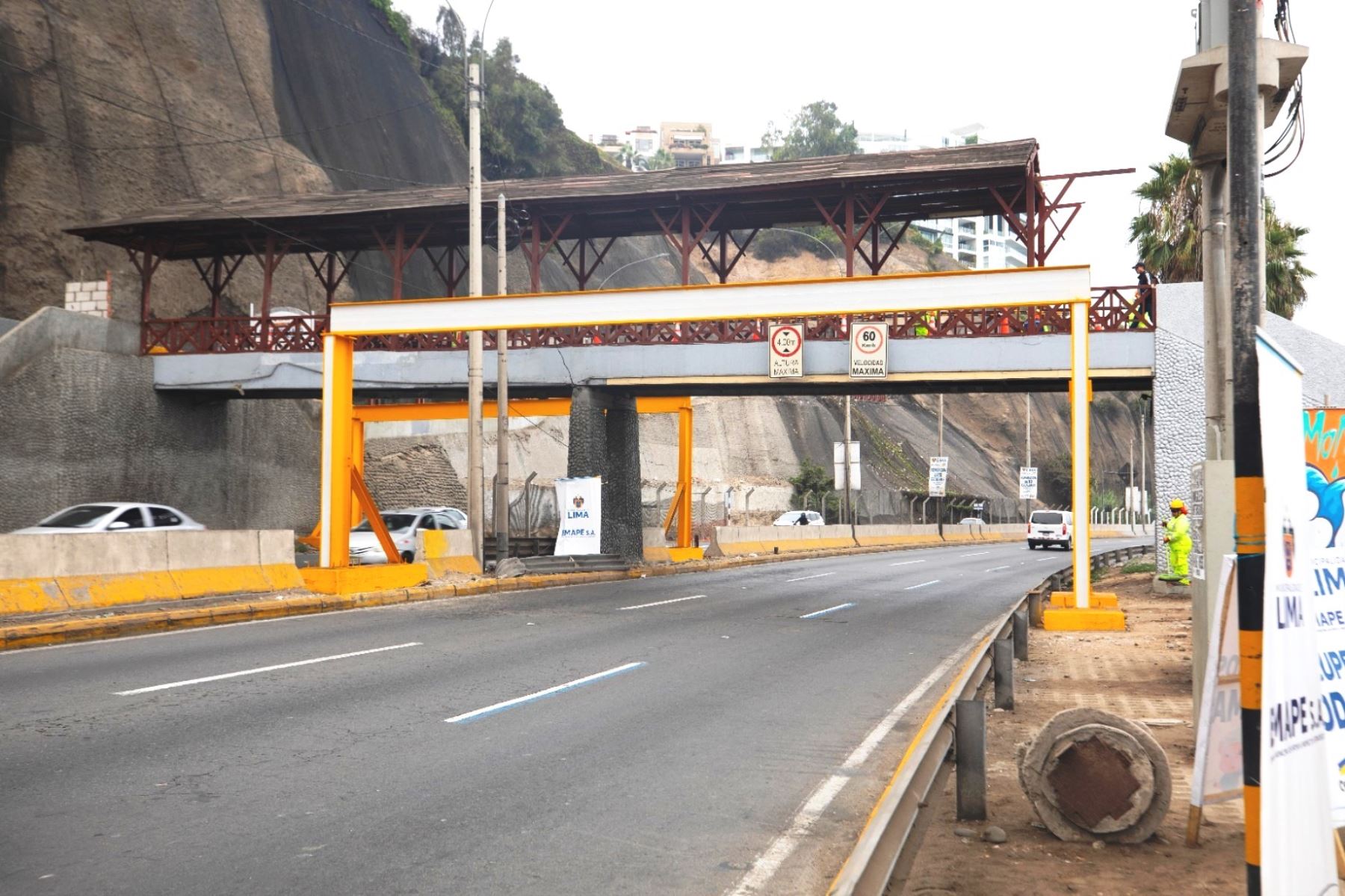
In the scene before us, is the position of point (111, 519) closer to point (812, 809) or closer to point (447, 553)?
point (447, 553)

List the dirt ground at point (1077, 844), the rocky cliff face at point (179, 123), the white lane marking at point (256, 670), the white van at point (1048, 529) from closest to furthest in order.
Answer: the dirt ground at point (1077, 844) → the white lane marking at point (256, 670) → the rocky cliff face at point (179, 123) → the white van at point (1048, 529)

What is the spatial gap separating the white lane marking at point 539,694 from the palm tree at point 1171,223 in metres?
27.2

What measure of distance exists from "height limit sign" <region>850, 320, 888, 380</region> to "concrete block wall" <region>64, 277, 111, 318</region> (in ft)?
68.0

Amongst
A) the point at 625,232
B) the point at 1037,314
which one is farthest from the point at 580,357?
the point at 1037,314

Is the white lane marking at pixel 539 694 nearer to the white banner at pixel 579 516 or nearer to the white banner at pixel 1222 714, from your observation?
the white banner at pixel 1222 714

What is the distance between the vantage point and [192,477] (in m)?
35.5

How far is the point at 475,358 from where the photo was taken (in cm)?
2444

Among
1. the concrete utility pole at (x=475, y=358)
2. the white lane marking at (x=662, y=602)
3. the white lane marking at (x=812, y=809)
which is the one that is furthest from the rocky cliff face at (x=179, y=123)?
the white lane marking at (x=812, y=809)

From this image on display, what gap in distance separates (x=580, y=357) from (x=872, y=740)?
69.1ft

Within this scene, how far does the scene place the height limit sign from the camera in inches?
A: 1044

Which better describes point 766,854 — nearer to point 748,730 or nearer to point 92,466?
point 748,730

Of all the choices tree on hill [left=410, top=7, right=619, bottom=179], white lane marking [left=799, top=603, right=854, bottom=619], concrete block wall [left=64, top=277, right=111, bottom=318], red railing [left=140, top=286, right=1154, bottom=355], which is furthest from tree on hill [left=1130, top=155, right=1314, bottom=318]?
tree on hill [left=410, top=7, right=619, bottom=179]

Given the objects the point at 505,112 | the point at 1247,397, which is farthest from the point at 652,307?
the point at 505,112

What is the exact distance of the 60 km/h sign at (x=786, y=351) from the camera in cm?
2702
